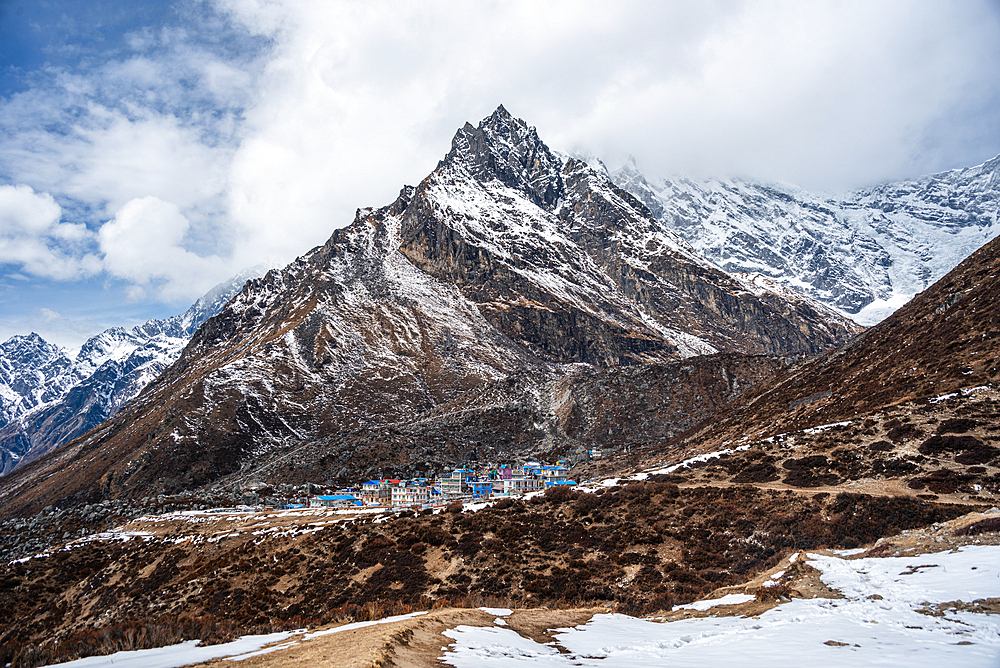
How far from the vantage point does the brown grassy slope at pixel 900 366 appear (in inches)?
1577

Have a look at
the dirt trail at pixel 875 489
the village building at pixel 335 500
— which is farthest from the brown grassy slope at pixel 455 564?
the village building at pixel 335 500

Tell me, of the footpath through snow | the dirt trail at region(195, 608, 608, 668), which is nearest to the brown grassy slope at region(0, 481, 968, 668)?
the dirt trail at region(195, 608, 608, 668)

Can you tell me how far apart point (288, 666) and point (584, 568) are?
1828 centimetres

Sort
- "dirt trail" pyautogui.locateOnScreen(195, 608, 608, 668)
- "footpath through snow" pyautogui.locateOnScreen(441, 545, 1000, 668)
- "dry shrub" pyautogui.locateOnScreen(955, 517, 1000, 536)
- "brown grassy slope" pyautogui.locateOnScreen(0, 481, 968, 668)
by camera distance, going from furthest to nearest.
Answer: "brown grassy slope" pyautogui.locateOnScreen(0, 481, 968, 668) < "dry shrub" pyautogui.locateOnScreen(955, 517, 1000, 536) < "dirt trail" pyautogui.locateOnScreen(195, 608, 608, 668) < "footpath through snow" pyautogui.locateOnScreen(441, 545, 1000, 668)

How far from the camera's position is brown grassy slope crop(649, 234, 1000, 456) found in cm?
4006

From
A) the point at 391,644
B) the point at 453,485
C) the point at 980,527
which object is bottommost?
the point at 453,485

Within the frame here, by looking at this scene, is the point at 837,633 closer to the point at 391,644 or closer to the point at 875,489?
the point at 391,644

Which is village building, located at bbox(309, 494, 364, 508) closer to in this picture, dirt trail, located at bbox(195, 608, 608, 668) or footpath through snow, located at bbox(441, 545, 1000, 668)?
dirt trail, located at bbox(195, 608, 608, 668)

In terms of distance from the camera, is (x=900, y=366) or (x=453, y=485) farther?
(x=453, y=485)

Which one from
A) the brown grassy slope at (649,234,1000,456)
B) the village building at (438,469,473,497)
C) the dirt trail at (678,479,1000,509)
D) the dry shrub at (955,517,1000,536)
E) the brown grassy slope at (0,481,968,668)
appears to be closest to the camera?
the dry shrub at (955,517,1000,536)

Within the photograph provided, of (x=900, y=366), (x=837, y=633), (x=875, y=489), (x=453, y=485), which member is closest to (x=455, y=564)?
(x=837, y=633)

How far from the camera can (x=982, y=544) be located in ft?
55.5

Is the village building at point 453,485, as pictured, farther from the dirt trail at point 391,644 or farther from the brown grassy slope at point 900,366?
the dirt trail at point 391,644

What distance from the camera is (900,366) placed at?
1874 inches
